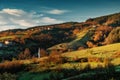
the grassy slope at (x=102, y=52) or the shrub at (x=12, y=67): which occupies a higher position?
the grassy slope at (x=102, y=52)

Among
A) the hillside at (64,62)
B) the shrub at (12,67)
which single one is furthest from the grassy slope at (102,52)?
the shrub at (12,67)

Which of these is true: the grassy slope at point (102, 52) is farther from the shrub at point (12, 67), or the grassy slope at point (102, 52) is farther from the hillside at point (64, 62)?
the shrub at point (12, 67)

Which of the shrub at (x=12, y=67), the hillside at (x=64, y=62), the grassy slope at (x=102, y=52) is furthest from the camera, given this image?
the grassy slope at (x=102, y=52)

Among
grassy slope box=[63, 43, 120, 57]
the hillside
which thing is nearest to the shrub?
the hillside

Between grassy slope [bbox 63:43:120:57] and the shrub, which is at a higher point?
grassy slope [bbox 63:43:120:57]

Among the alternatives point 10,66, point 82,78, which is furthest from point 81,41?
point 82,78

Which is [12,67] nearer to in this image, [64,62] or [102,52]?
[64,62]

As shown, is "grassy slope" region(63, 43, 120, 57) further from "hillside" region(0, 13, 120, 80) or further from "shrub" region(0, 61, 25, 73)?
"shrub" region(0, 61, 25, 73)

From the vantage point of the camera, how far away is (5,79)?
52.3m

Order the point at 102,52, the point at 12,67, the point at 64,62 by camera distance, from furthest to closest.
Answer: the point at 102,52 → the point at 12,67 → the point at 64,62

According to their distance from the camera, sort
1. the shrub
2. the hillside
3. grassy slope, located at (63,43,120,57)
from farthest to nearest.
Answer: grassy slope, located at (63,43,120,57) → the shrub → the hillside

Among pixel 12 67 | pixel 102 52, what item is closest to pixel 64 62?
pixel 12 67

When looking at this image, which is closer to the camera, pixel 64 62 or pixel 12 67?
pixel 64 62

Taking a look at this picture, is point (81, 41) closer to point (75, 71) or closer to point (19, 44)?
point (19, 44)
